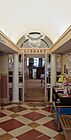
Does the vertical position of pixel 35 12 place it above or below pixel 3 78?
above

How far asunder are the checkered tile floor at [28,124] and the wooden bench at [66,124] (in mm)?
342

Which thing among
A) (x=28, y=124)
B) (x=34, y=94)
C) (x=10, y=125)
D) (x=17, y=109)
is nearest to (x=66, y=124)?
(x=28, y=124)

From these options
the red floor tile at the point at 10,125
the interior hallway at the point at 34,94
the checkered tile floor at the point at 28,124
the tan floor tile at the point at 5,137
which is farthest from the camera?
the interior hallway at the point at 34,94

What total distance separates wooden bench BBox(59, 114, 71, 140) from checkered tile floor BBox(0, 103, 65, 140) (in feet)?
1.12

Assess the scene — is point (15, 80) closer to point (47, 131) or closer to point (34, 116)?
point (34, 116)

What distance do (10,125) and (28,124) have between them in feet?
1.47

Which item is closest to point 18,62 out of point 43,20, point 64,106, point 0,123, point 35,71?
point 43,20

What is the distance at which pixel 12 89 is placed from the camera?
686 cm

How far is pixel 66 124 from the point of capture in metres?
3.53

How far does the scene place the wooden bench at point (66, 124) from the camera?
10.2 ft

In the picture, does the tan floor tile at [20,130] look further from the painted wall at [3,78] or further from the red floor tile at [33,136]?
the painted wall at [3,78]


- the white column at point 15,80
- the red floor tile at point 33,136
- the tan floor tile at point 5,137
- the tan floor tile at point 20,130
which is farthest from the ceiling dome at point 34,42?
the tan floor tile at point 5,137

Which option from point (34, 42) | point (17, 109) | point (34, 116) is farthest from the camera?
point (34, 42)

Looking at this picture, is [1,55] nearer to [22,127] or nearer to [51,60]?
[51,60]
